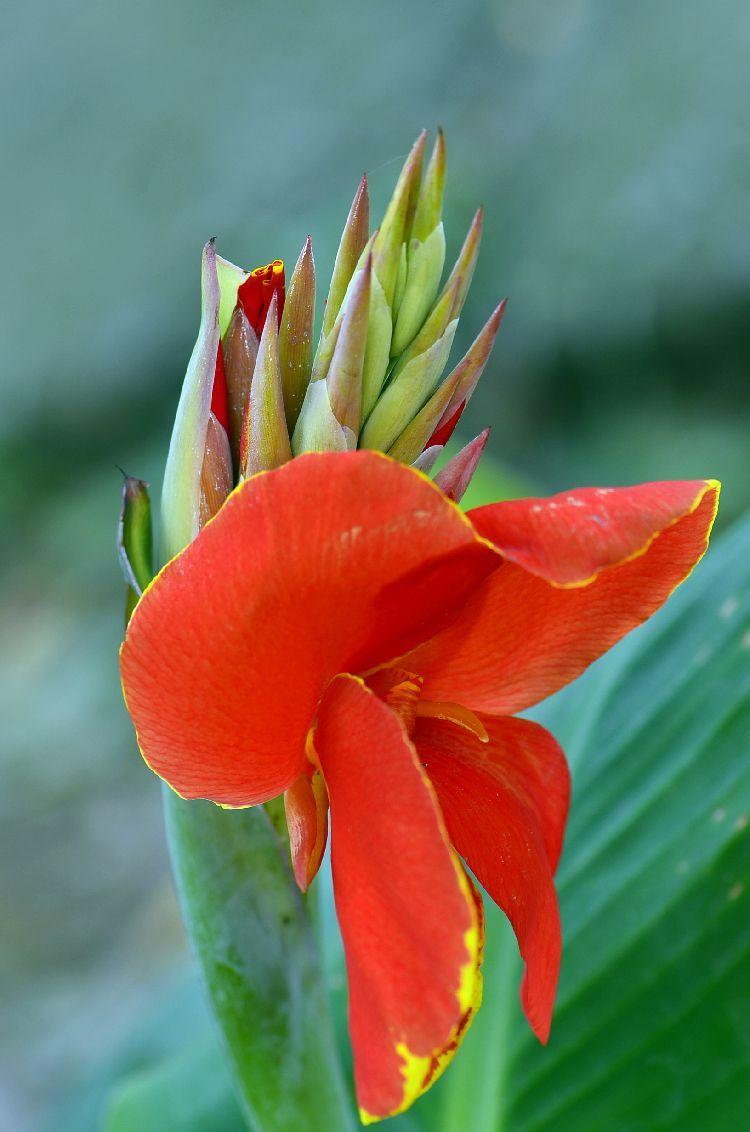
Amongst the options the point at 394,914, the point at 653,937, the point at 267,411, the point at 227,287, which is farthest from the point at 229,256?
the point at 394,914

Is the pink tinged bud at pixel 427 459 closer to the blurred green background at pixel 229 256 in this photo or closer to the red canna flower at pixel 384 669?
the red canna flower at pixel 384 669

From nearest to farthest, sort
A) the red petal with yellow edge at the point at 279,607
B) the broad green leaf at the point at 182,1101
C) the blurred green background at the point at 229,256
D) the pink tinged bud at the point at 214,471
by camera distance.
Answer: the red petal with yellow edge at the point at 279,607 → the pink tinged bud at the point at 214,471 → the broad green leaf at the point at 182,1101 → the blurred green background at the point at 229,256

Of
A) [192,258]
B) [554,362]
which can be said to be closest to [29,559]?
[192,258]

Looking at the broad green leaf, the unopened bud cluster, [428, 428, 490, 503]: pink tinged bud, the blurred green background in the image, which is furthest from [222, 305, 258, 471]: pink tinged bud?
the blurred green background

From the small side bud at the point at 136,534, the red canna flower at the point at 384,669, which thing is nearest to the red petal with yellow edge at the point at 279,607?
the red canna flower at the point at 384,669

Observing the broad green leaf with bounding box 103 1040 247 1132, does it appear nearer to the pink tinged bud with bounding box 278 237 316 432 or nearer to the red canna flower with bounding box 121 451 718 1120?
the red canna flower with bounding box 121 451 718 1120

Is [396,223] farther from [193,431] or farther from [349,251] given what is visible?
[193,431]

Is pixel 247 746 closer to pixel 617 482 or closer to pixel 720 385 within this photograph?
pixel 617 482

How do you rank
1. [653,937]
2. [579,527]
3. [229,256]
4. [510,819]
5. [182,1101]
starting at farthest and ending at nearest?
[229,256]
[182,1101]
[653,937]
[510,819]
[579,527]

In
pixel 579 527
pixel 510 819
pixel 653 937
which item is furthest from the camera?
pixel 653 937
